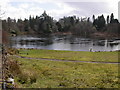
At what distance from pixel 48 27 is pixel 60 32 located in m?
10.8

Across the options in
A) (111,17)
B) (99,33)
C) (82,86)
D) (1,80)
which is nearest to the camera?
(1,80)

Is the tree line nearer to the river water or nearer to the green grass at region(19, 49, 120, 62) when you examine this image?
the river water

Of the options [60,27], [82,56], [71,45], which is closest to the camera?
[82,56]

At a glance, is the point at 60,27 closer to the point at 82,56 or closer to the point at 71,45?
the point at 71,45

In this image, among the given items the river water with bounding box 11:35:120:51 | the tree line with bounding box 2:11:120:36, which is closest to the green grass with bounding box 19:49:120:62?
the river water with bounding box 11:35:120:51

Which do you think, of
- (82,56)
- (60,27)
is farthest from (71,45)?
(60,27)

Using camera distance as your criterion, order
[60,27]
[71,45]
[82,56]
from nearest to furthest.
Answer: [82,56] < [71,45] < [60,27]

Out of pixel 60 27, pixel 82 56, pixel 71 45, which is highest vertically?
pixel 60 27

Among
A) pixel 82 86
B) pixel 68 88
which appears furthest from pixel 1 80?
pixel 82 86

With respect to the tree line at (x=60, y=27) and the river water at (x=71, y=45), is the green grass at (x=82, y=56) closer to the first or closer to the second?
the river water at (x=71, y=45)

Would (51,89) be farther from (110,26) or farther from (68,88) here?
(110,26)

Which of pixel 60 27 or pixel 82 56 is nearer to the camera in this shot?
pixel 82 56

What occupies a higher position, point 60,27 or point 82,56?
point 60,27

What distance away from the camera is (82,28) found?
383 feet
